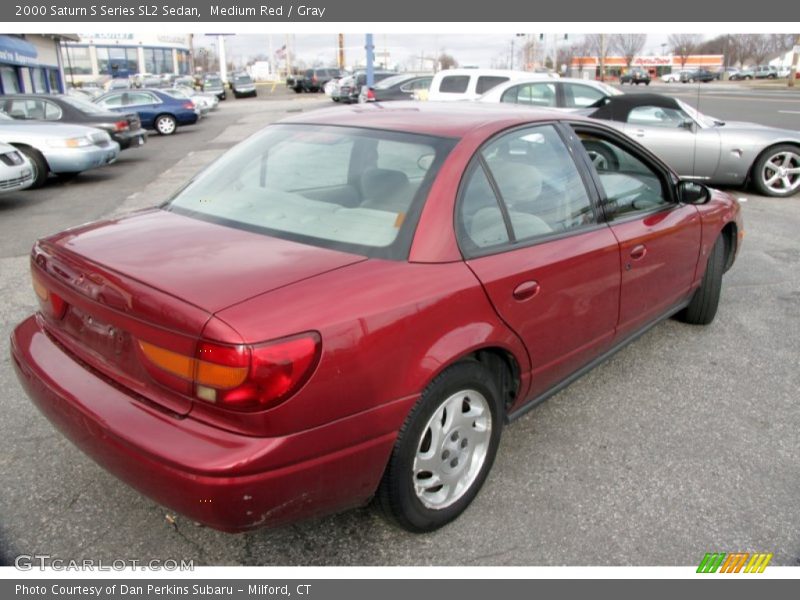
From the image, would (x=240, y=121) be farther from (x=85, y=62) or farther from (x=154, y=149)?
(x=85, y=62)

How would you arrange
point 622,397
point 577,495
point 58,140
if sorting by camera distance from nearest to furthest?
point 577,495 → point 622,397 → point 58,140

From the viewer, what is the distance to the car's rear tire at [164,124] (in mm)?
21250

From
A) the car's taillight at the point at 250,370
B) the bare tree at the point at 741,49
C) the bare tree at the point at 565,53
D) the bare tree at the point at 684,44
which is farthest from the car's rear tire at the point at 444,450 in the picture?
the bare tree at the point at 565,53

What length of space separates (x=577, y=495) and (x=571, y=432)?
545mm

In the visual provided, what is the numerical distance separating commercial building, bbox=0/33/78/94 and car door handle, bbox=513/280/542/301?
2618 cm

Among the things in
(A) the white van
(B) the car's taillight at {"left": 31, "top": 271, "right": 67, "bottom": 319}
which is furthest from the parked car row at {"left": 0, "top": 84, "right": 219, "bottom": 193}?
(B) the car's taillight at {"left": 31, "top": 271, "right": 67, "bottom": 319}

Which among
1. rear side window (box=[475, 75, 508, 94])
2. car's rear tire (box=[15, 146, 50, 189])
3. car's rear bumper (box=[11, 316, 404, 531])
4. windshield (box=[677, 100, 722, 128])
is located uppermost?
rear side window (box=[475, 75, 508, 94])

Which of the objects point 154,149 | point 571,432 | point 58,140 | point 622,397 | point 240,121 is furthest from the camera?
point 240,121

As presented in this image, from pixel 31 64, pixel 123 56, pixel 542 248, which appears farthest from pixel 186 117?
pixel 123 56

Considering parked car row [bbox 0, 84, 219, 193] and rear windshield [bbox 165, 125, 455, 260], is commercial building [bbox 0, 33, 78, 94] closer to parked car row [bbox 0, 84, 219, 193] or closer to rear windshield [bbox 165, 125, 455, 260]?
parked car row [bbox 0, 84, 219, 193]

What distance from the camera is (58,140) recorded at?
34.6 feet

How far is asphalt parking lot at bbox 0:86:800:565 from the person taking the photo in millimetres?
2498

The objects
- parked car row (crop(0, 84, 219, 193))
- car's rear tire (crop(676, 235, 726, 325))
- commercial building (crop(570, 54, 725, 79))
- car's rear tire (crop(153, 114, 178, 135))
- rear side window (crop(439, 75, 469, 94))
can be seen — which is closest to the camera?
car's rear tire (crop(676, 235, 726, 325))
